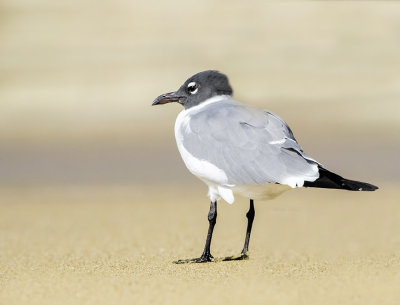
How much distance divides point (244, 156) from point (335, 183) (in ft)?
2.53

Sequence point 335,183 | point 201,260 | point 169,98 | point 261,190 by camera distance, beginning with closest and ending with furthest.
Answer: point 335,183 < point 261,190 < point 201,260 < point 169,98

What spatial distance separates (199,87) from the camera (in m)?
7.15

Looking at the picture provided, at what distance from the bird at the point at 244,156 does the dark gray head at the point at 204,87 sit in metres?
0.17

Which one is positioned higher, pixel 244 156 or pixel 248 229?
pixel 244 156

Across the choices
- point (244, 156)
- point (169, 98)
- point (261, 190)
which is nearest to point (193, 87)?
point (169, 98)

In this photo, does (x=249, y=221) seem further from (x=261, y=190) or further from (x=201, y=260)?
(x=261, y=190)

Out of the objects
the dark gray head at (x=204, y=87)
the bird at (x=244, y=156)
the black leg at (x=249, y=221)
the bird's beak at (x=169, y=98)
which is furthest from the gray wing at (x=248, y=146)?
the black leg at (x=249, y=221)

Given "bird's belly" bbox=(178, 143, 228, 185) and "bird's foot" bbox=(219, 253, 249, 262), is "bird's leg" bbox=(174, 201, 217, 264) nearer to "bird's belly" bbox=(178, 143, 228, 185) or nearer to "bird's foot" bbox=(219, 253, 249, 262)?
"bird's foot" bbox=(219, 253, 249, 262)

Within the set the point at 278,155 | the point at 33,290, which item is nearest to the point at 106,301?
the point at 33,290

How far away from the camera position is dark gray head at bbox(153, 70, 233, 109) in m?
7.11

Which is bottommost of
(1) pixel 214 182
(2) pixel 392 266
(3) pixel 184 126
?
(2) pixel 392 266

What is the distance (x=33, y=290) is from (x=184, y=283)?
3.81 feet

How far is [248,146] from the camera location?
21.3 ft

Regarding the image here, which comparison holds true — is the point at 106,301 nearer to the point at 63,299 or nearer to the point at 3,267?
the point at 63,299
